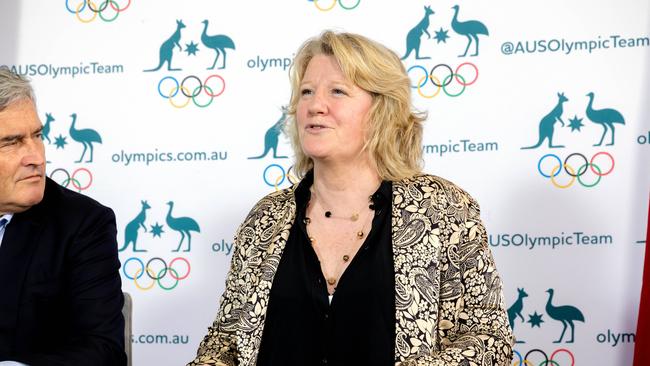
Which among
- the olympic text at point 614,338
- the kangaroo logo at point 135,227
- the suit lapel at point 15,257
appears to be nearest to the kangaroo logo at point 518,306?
the olympic text at point 614,338

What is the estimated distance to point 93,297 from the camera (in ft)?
8.79

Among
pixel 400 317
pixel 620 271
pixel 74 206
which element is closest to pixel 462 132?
pixel 620 271

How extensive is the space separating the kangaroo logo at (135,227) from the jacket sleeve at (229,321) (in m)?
1.52

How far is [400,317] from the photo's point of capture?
8.59 ft

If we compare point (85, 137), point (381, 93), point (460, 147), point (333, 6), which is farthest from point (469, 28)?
point (85, 137)

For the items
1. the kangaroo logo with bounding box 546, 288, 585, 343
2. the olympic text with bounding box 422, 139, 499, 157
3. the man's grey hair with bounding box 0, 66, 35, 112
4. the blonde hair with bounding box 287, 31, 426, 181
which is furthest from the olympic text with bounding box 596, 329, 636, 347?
the man's grey hair with bounding box 0, 66, 35, 112

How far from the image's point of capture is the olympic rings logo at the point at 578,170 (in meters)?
3.82

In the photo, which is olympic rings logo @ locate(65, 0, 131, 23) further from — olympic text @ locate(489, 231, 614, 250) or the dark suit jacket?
olympic text @ locate(489, 231, 614, 250)

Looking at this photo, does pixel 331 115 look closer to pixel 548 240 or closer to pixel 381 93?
pixel 381 93

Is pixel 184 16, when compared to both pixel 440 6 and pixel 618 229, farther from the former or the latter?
pixel 618 229

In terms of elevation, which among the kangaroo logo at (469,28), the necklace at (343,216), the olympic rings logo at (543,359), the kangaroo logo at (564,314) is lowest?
the olympic rings logo at (543,359)

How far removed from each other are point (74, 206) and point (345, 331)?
0.98 meters

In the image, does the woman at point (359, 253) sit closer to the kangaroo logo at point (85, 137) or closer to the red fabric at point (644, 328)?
the red fabric at point (644, 328)

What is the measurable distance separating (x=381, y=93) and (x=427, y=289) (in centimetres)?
69
